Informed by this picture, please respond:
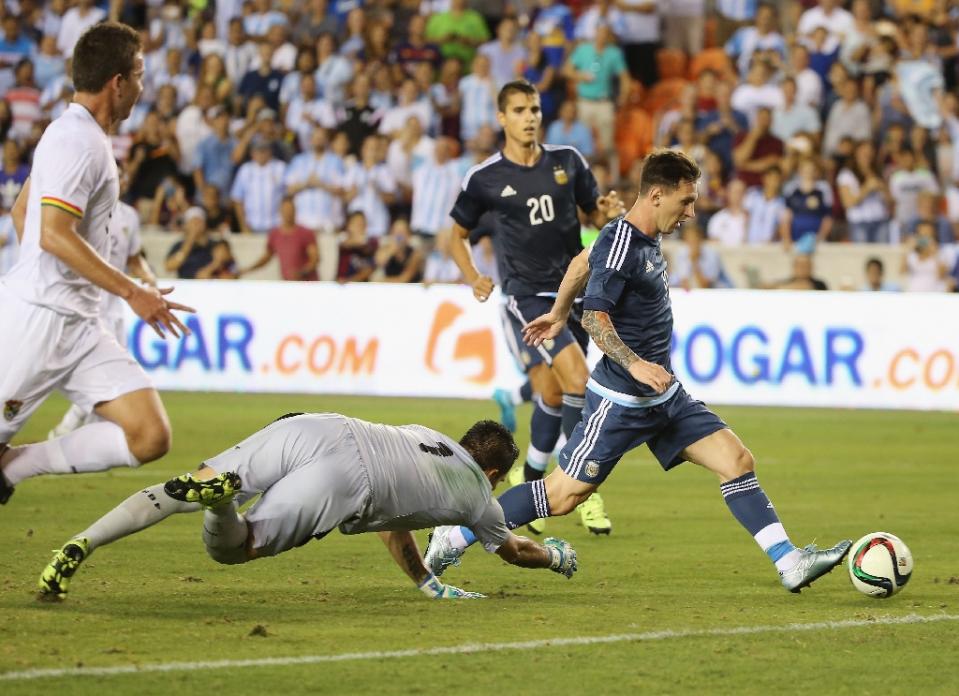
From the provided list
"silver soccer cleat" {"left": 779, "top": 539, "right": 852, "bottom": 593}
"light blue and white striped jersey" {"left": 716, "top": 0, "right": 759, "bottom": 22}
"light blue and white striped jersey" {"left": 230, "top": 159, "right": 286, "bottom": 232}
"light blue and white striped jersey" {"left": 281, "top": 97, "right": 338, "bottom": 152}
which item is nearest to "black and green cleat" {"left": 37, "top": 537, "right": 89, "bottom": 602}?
"silver soccer cleat" {"left": 779, "top": 539, "right": 852, "bottom": 593}

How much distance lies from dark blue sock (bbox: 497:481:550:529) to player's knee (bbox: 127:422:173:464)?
1680mm

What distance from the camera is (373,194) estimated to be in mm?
22016

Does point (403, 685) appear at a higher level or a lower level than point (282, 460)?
lower

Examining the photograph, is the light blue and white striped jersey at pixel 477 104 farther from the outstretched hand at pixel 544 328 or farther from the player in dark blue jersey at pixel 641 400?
the player in dark blue jersey at pixel 641 400

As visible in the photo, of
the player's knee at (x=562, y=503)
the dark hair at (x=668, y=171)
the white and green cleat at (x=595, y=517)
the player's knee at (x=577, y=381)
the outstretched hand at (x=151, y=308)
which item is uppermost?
the dark hair at (x=668, y=171)

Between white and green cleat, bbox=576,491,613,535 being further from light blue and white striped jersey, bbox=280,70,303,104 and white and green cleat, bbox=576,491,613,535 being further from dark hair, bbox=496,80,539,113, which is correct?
light blue and white striped jersey, bbox=280,70,303,104

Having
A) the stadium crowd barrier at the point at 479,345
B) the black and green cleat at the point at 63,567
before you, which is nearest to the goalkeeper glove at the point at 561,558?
the black and green cleat at the point at 63,567

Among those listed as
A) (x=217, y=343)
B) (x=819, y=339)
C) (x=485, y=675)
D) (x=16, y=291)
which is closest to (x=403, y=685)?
(x=485, y=675)

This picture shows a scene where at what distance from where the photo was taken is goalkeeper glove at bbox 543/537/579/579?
7598 millimetres

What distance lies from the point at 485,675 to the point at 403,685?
0.33m

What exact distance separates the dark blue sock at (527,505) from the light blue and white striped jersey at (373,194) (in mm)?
14076

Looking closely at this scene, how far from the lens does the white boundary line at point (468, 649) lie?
18.6 feet

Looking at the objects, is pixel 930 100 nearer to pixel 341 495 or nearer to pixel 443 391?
pixel 443 391

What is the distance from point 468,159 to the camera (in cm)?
2170
